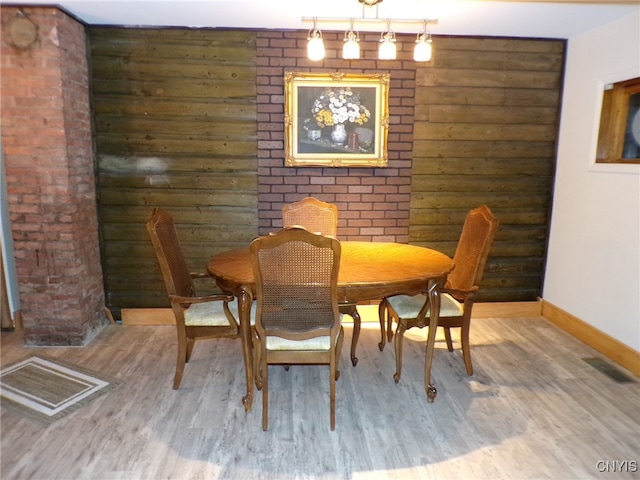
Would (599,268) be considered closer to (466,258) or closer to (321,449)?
(466,258)

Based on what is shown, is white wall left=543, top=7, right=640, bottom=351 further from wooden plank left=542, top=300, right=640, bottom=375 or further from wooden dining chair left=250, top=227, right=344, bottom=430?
wooden dining chair left=250, top=227, right=344, bottom=430

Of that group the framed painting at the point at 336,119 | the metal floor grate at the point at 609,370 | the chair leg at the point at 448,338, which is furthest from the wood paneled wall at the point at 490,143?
the metal floor grate at the point at 609,370

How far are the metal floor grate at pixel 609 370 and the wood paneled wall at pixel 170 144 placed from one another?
267cm

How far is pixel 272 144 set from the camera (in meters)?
3.64

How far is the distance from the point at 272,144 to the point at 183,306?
1609 mm

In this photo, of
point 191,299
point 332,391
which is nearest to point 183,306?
point 191,299

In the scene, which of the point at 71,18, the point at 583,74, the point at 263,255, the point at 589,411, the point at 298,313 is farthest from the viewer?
the point at 583,74

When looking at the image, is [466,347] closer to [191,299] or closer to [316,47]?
[191,299]

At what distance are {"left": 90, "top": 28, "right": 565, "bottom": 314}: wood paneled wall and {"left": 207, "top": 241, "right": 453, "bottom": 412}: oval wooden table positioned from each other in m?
0.96

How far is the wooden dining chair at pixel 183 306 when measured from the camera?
8.16 feet

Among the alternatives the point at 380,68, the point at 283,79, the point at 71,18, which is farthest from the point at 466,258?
the point at 71,18

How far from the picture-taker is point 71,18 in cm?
312

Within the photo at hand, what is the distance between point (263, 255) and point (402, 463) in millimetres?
1147

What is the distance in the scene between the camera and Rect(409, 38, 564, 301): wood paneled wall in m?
3.66
